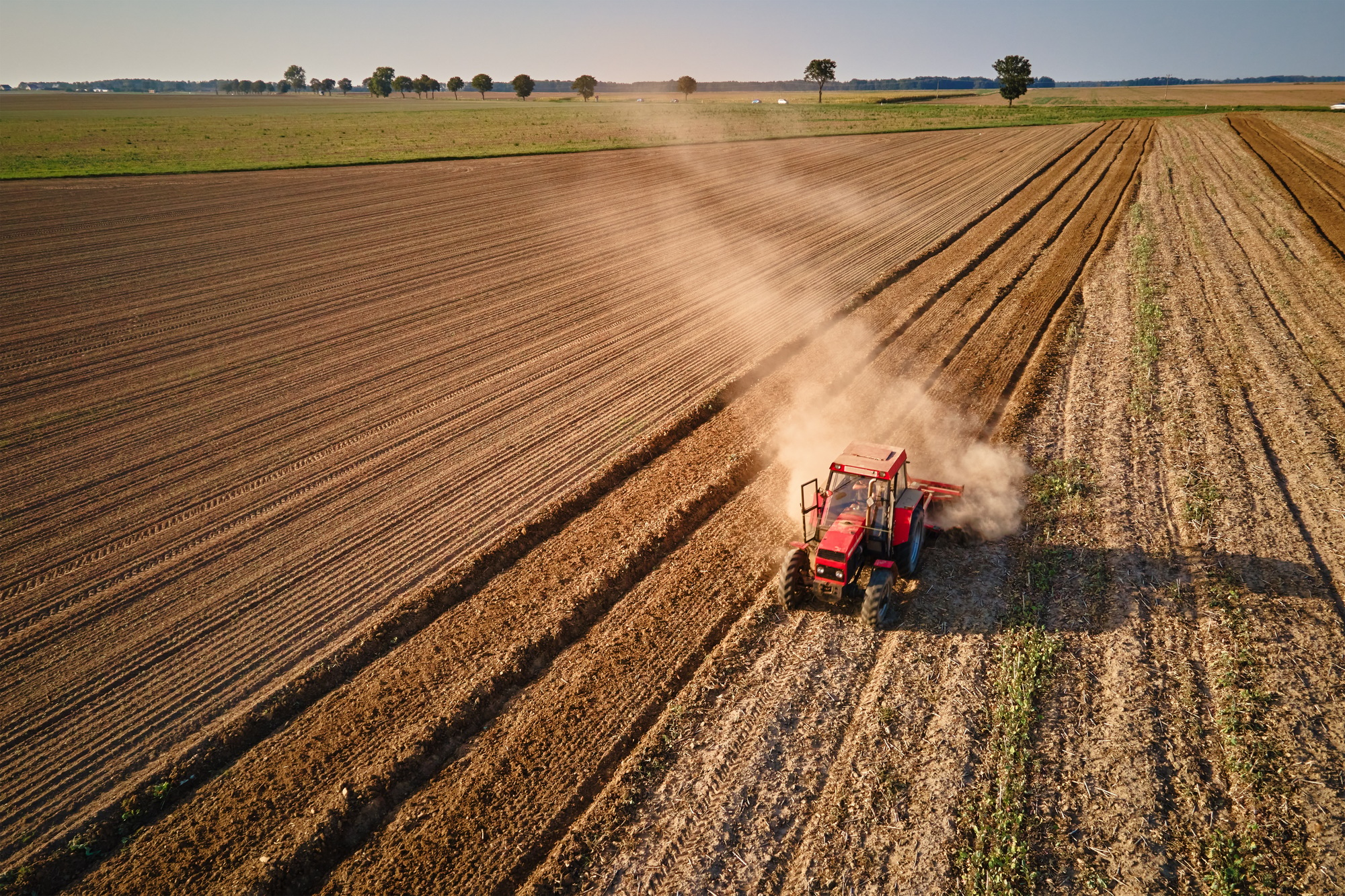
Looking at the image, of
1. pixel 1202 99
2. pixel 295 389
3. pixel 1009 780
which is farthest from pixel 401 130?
pixel 1202 99

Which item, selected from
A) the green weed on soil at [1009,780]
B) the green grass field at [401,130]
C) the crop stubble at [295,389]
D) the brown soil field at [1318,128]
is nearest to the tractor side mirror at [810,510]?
the green weed on soil at [1009,780]

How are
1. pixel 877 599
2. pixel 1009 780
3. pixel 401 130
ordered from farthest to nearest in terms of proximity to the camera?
pixel 401 130
pixel 877 599
pixel 1009 780

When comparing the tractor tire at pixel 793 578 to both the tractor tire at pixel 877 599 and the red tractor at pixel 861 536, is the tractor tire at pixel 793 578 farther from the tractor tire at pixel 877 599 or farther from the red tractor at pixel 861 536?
the tractor tire at pixel 877 599

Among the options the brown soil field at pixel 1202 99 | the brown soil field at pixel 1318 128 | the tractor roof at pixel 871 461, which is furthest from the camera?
the brown soil field at pixel 1202 99

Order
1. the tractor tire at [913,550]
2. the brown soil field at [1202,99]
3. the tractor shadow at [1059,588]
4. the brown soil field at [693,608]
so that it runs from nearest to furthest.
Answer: the brown soil field at [693,608]
the tractor shadow at [1059,588]
the tractor tire at [913,550]
the brown soil field at [1202,99]

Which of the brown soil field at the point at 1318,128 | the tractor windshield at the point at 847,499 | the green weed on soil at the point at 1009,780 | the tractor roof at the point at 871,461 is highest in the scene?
the brown soil field at the point at 1318,128

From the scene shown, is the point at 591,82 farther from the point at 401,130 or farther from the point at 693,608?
the point at 693,608
